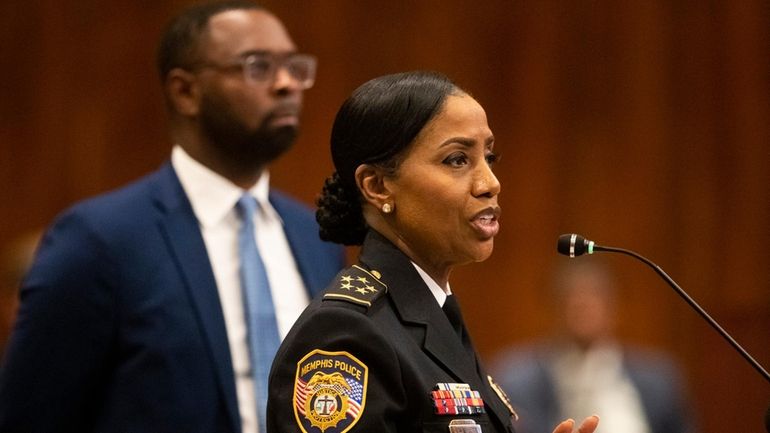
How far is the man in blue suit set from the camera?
8.62ft

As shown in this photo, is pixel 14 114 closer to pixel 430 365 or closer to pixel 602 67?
pixel 602 67

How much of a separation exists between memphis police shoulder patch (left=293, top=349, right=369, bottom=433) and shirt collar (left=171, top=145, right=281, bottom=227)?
1.12 m

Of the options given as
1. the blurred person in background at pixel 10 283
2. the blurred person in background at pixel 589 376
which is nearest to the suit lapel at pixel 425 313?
the blurred person in background at pixel 10 283

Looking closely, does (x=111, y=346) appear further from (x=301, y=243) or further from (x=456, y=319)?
(x=456, y=319)

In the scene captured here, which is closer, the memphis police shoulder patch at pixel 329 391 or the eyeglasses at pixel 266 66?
the memphis police shoulder patch at pixel 329 391

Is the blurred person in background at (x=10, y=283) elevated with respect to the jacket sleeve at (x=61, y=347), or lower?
lower

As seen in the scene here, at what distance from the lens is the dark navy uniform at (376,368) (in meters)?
1.80

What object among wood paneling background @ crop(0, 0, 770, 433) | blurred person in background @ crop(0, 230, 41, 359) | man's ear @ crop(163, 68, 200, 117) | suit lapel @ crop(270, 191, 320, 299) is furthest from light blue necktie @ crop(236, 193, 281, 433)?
wood paneling background @ crop(0, 0, 770, 433)

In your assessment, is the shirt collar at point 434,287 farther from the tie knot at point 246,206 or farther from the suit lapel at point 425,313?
the tie knot at point 246,206

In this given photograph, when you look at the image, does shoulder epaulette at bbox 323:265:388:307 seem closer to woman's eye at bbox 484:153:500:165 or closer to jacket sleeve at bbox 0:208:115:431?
woman's eye at bbox 484:153:500:165

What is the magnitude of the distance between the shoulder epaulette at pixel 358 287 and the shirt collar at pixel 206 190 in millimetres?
930

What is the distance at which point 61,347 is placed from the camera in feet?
8.63

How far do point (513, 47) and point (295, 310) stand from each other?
9.36ft

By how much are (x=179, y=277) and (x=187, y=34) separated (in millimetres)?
686
